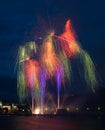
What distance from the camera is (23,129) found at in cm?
8362

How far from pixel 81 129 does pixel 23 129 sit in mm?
11450

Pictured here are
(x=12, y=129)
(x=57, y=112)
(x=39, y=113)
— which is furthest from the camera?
(x=57, y=112)

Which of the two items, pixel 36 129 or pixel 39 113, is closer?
pixel 36 129

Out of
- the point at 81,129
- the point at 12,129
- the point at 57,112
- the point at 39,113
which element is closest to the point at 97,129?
the point at 81,129

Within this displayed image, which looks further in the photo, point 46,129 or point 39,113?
point 39,113

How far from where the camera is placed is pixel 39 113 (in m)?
182

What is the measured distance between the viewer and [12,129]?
83625 mm

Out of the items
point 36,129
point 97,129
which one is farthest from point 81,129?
point 36,129

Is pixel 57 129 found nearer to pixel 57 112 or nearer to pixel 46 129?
pixel 46 129

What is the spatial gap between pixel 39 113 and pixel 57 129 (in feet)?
323

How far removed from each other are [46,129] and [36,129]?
1.85 meters

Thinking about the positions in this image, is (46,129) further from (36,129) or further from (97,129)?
(97,129)

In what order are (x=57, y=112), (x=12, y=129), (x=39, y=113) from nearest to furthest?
(x=12, y=129) < (x=39, y=113) < (x=57, y=112)

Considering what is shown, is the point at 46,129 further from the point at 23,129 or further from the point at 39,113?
the point at 39,113
